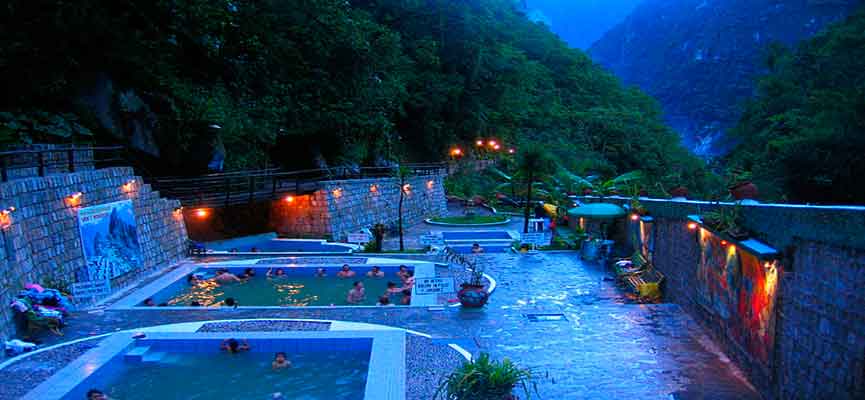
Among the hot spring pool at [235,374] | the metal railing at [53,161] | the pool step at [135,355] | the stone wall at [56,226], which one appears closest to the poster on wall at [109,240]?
the stone wall at [56,226]

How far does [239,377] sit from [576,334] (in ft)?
18.8

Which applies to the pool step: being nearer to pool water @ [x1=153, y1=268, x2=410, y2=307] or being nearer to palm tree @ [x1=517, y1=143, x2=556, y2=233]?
pool water @ [x1=153, y1=268, x2=410, y2=307]

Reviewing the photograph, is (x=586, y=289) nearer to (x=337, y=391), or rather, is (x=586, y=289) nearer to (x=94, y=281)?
(x=337, y=391)

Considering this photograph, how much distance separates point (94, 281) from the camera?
1253cm

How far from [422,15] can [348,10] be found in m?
11.6

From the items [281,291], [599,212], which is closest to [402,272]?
[281,291]

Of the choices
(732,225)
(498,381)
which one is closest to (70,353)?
(498,381)

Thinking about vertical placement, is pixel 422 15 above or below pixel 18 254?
above

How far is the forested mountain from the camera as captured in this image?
17.2 m

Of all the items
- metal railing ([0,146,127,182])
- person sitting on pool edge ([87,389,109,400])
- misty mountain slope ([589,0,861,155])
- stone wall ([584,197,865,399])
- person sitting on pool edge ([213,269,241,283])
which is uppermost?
misty mountain slope ([589,0,861,155])

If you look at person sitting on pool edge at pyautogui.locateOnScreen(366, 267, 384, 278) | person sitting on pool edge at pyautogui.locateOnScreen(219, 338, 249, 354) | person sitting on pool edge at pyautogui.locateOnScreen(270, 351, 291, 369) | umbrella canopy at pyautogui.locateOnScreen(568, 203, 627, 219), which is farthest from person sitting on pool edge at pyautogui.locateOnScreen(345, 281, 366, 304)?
umbrella canopy at pyautogui.locateOnScreen(568, 203, 627, 219)

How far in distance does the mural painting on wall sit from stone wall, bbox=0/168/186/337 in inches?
452

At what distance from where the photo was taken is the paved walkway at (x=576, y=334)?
766 centimetres

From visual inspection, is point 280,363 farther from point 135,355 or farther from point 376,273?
point 376,273
